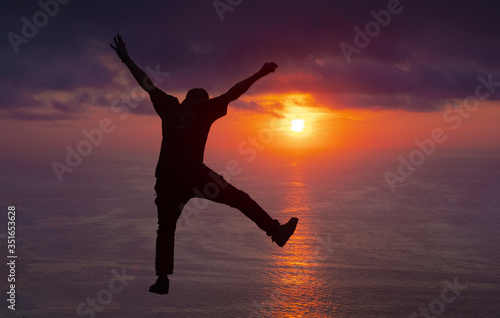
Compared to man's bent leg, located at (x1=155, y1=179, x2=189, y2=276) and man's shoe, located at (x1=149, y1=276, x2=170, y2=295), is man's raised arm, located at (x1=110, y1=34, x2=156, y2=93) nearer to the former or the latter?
man's bent leg, located at (x1=155, y1=179, x2=189, y2=276)

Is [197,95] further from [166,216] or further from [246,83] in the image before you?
[166,216]

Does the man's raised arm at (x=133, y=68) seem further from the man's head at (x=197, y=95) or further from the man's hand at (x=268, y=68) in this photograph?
the man's hand at (x=268, y=68)

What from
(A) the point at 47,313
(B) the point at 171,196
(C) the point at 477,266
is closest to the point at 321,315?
(C) the point at 477,266

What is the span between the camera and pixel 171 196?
267 inches

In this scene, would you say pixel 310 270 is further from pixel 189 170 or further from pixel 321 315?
pixel 189 170

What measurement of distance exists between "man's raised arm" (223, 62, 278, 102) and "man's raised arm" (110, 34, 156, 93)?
1143 mm

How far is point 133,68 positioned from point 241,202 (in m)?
2.47

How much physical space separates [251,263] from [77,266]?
7491 cm

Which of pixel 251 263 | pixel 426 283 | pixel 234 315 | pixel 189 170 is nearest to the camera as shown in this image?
pixel 189 170

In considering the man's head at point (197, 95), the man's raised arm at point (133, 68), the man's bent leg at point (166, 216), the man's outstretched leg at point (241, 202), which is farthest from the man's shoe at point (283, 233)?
the man's raised arm at point (133, 68)

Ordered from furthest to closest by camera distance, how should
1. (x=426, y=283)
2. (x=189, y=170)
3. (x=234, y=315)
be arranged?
1. (x=426, y=283)
2. (x=234, y=315)
3. (x=189, y=170)

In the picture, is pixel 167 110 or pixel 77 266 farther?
pixel 77 266

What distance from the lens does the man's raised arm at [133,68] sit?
625cm

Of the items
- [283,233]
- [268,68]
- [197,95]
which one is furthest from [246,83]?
[283,233]
